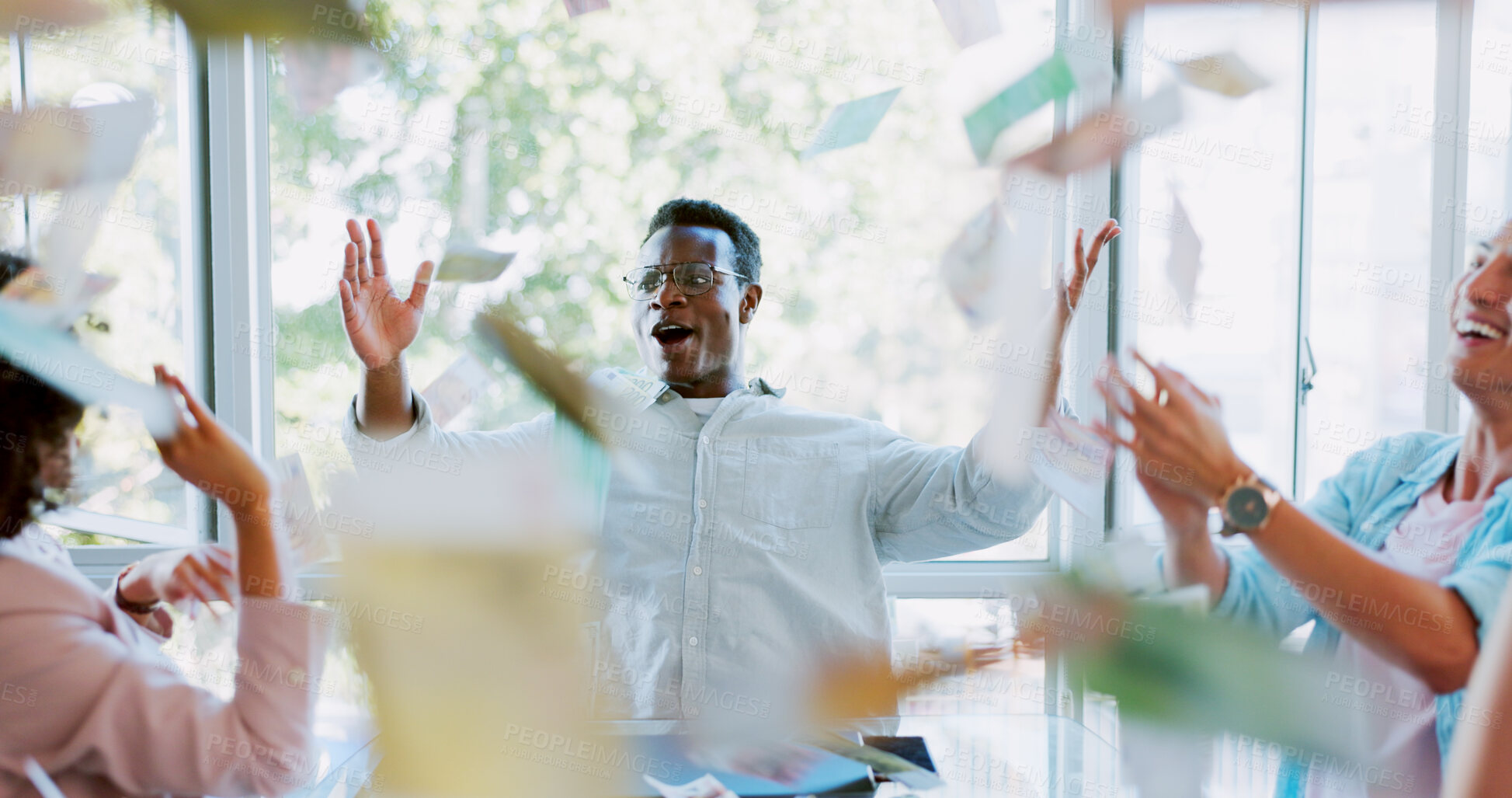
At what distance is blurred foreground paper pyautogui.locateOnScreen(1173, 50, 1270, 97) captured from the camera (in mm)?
1391

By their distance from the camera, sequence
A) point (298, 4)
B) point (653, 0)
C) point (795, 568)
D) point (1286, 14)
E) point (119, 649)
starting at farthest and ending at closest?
point (653, 0), point (795, 568), point (1286, 14), point (298, 4), point (119, 649)

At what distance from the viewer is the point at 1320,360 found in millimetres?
1538

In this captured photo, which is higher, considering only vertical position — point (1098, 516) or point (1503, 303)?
point (1503, 303)

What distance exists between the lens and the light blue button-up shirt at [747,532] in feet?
4.80

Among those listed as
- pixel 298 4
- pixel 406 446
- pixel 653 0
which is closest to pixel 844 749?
pixel 406 446

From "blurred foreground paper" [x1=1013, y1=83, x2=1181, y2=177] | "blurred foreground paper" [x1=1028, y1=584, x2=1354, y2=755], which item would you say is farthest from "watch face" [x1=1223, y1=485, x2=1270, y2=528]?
"blurred foreground paper" [x1=1013, y1=83, x2=1181, y2=177]

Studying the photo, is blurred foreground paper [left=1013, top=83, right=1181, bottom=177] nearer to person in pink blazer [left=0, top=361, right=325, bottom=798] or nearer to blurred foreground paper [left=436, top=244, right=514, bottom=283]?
blurred foreground paper [left=436, top=244, right=514, bottom=283]

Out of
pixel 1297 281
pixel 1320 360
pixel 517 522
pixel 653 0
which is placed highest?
pixel 653 0

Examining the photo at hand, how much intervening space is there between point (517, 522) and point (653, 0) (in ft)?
3.33

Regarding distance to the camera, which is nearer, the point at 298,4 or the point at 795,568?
the point at 298,4

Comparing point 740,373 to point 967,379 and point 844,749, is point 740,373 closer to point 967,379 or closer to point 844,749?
point 967,379

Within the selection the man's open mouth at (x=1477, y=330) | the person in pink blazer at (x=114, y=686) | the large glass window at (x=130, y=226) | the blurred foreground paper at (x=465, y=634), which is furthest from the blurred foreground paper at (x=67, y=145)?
the man's open mouth at (x=1477, y=330)

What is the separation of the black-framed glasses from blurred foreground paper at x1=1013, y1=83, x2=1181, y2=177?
0.60 metres

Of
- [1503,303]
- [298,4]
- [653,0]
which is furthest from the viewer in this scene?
[653,0]
